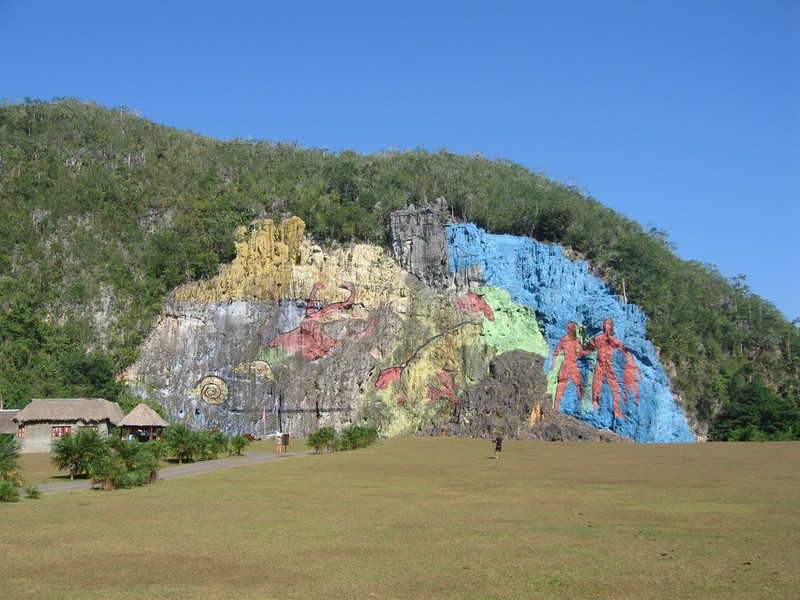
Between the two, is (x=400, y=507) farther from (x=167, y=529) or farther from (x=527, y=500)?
(x=167, y=529)

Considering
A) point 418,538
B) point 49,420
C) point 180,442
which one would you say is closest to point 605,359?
point 180,442

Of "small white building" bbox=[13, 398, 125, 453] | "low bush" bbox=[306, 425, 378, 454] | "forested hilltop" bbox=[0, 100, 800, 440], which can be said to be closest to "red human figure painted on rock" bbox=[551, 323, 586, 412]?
"forested hilltop" bbox=[0, 100, 800, 440]

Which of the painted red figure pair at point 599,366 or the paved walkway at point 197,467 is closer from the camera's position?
the paved walkway at point 197,467

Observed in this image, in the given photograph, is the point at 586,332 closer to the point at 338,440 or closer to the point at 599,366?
the point at 599,366

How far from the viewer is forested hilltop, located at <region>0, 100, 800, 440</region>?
58156 millimetres

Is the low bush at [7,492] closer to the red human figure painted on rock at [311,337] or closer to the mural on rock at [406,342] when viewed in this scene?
the mural on rock at [406,342]

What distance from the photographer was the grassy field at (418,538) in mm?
11109

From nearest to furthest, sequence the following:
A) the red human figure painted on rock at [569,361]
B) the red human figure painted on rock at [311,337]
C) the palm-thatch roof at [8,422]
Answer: the palm-thatch roof at [8,422], the red human figure painted on rock at [569,361], the red human figure painted on rock at [311,337]

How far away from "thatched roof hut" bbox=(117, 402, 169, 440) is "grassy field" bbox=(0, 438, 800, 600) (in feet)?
68.0

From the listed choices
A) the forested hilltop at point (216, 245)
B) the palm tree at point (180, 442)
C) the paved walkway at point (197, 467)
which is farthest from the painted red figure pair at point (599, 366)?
the palm tree at point (180, 442)

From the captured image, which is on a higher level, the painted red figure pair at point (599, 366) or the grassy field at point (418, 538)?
the painted red figure pair at point (599, 366)

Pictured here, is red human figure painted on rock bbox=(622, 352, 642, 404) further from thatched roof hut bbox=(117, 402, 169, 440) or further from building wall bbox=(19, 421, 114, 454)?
building wall bbox=(19, 421, 114, 454)

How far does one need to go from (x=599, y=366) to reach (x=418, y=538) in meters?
44.3

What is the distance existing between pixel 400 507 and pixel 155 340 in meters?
45.2
